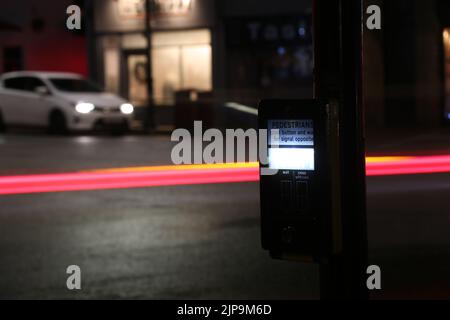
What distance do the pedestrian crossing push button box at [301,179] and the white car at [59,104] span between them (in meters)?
20.1

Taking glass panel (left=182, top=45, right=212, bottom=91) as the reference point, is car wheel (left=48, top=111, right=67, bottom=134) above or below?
below

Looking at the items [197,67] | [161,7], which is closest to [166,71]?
[197,67]

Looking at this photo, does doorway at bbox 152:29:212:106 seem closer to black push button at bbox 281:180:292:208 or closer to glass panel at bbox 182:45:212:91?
glass panel at bbox 182:45:212:91

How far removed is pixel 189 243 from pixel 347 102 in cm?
527

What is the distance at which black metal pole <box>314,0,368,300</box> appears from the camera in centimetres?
367

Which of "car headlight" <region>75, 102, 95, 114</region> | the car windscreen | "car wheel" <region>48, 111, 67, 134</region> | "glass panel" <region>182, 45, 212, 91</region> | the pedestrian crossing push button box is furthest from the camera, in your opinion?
"glass panel" <region>182, 45, 212, 91</region>

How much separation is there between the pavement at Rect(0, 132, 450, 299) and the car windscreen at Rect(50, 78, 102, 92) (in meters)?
12.5

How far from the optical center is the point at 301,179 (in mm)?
3486

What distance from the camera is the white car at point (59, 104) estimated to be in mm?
23406

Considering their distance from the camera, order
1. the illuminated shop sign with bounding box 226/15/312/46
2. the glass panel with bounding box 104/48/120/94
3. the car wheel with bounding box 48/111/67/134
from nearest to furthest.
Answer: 1. the car wheel with bounding box 48/111/67/134
2. the illuminated shop sign with bounding box 226/15/312/46
3. the glass panel with bounding box 104/48/120/94

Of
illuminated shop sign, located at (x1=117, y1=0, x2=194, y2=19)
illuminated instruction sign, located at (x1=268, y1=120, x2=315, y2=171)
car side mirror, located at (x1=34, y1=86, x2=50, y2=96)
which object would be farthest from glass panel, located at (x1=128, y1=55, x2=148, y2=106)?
illuminated instruction sign, located at (x1=268, y1=120, x2=315, y2=171)

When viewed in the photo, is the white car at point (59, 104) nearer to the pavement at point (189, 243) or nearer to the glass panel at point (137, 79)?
the glass panel at point (137, 79)

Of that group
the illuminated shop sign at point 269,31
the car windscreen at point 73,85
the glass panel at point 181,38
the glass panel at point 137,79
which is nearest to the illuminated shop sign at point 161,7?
the glass panel at point 181,38
